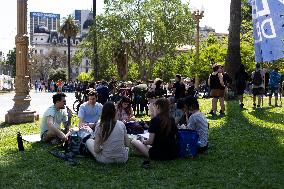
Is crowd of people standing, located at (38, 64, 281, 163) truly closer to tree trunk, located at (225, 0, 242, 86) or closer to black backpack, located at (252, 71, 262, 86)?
black backpack, located at (252, 71, 262, 86)

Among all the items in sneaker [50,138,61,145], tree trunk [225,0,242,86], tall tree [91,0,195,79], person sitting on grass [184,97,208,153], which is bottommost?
sneaker [50,138,61,145]

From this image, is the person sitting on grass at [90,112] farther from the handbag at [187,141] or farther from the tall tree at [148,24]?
the tall tree at [148,24]

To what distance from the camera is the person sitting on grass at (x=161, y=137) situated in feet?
24.8

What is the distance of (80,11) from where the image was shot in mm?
179500

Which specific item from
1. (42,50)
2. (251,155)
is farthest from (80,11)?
(251,155)

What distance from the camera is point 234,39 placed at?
20297mm

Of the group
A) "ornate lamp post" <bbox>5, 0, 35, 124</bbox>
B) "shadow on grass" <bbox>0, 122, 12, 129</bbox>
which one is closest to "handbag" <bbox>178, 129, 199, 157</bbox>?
"shadow on grass" <bbox>0, 122, 12, 129</bbox>

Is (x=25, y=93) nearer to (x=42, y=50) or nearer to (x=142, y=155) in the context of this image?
(x=142, y=155)

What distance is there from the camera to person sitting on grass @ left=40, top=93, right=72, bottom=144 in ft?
30.0

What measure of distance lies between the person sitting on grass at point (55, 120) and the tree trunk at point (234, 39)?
1187 centimetres

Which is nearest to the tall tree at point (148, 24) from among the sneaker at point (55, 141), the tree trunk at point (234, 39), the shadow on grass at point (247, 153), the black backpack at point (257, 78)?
the tree trunk at point (234, 39)

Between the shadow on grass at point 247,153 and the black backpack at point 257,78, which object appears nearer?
the shadow on grass at point 247,153

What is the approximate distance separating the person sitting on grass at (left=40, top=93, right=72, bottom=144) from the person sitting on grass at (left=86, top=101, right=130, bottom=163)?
1.70 m

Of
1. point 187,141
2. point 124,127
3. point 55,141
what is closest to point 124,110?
point 55,141
